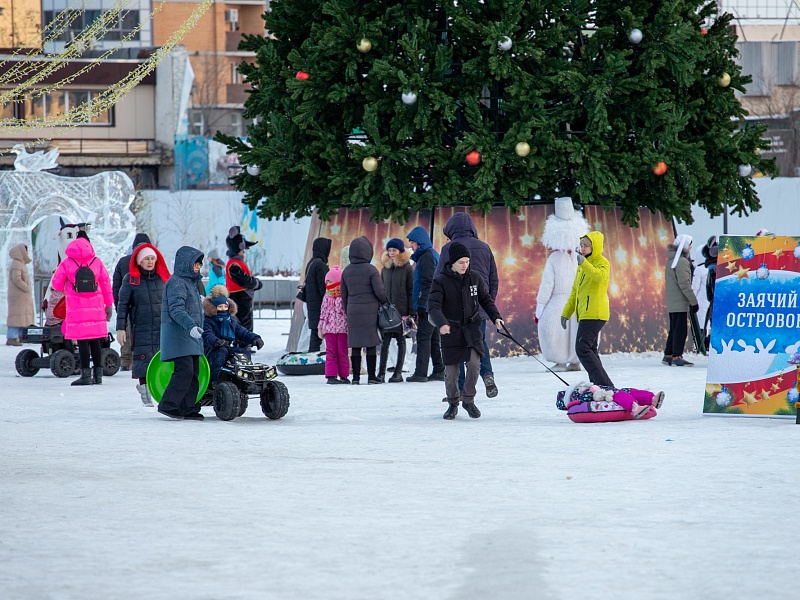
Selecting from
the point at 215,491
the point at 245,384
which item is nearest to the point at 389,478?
the point at 215,491

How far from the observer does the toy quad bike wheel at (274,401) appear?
1209cm

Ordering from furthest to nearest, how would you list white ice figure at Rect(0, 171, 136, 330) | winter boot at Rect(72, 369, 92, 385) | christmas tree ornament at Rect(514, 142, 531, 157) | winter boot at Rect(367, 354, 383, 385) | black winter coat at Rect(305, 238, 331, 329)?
1. white ice figure at Rect(0, 171, 136, 330)
2. christmas tree ornament at Rect(514, 142, 531, 157)
3. black winter coat at Rect(305, 238, 331, 329)
4. winter boot at Rect(72, 369, 92, 385)
5. winter boot at Rect(367, 354, 383, 385)

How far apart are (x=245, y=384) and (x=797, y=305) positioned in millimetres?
4814

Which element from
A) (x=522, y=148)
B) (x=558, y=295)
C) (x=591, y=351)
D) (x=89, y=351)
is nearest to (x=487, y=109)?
(x=522, y=148)

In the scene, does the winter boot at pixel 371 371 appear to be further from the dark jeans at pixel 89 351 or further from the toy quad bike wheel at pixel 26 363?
the toy quad bike wheel at pixel 26 363

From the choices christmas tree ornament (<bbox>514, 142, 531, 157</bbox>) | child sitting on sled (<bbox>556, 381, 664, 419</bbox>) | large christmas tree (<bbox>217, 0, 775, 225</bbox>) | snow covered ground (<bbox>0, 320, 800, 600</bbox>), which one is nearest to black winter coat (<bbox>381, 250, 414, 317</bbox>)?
large christmas tree (<bbox>217, 0, 775, 225</bbox>)

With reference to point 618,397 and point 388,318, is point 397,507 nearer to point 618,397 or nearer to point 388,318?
point 618,397

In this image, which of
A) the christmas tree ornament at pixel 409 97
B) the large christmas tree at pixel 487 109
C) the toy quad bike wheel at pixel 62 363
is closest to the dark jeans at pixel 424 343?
the large christmas tree at pixel 487 109

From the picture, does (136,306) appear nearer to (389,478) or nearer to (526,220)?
(389,478)

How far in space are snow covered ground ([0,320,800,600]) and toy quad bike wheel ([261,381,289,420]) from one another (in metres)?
0.09

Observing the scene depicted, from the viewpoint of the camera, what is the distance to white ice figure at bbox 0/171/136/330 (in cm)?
2397

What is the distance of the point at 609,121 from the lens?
61.9ft

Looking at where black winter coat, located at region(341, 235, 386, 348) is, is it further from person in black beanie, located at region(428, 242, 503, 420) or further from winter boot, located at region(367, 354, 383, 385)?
person in black beanie, located at region(428, 242, 503, 420)

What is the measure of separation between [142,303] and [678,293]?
813cm
